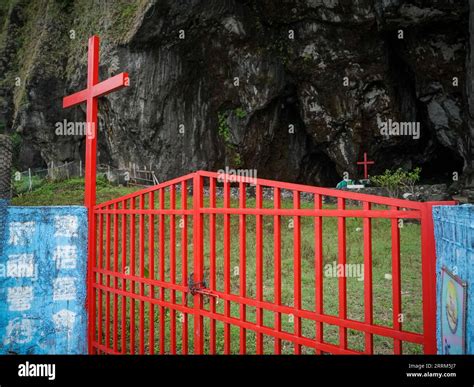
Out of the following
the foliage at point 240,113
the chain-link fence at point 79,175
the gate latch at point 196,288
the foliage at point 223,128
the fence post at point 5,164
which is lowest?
the gate latch at point 196,288

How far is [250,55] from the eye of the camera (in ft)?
47.1

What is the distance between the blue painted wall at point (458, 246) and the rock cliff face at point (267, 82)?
1190 cm

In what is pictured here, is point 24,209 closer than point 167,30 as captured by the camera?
Yes

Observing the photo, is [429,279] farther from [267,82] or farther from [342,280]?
[267,82]

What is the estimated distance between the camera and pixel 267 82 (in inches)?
571

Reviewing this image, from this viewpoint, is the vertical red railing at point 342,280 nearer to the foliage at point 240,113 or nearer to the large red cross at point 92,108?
the large red cross at point 92,108

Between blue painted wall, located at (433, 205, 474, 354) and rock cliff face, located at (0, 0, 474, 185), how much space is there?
1190 centimetres

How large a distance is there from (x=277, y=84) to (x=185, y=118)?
3819 mm

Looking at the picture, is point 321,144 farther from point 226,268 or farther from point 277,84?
point 226,268

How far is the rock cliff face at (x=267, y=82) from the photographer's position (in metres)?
12.6

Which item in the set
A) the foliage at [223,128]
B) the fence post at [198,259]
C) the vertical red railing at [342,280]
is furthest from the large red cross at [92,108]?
Answer: the foliage at [223,128]

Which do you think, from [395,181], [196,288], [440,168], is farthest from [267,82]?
[196,288]
